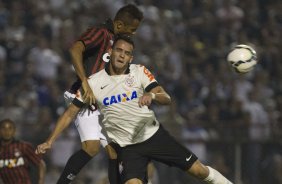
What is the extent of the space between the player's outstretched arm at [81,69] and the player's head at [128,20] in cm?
49

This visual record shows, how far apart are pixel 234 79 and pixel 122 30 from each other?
23.4ft

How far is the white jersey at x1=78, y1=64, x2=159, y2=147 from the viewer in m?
8.23

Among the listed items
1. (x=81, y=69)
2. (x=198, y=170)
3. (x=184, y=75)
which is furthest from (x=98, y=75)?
(x=184, y=75)

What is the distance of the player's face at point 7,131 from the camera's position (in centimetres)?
975

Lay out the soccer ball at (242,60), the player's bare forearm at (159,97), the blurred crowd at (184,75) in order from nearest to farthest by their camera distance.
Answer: the player's bare forearm at (159,97), the soccer ball at (242,60), the blurred crowd at (184,75)

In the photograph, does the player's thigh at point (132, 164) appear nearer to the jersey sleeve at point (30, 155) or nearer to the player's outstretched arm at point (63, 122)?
the player's outstretched arm at point (63, 122)

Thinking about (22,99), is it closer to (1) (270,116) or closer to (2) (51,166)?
(2) (51,166)

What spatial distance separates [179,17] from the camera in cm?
1739

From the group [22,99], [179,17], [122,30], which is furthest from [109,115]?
[179,17]

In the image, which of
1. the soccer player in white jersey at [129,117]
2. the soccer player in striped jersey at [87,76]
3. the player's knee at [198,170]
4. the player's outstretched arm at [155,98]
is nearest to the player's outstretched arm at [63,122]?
the soccer player in white jersey at [129,117]

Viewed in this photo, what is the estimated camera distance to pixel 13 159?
9734mm

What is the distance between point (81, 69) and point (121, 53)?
1.53 ft

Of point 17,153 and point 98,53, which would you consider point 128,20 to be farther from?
point 17,153

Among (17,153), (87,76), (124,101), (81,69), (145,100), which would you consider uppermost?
(81,69)
